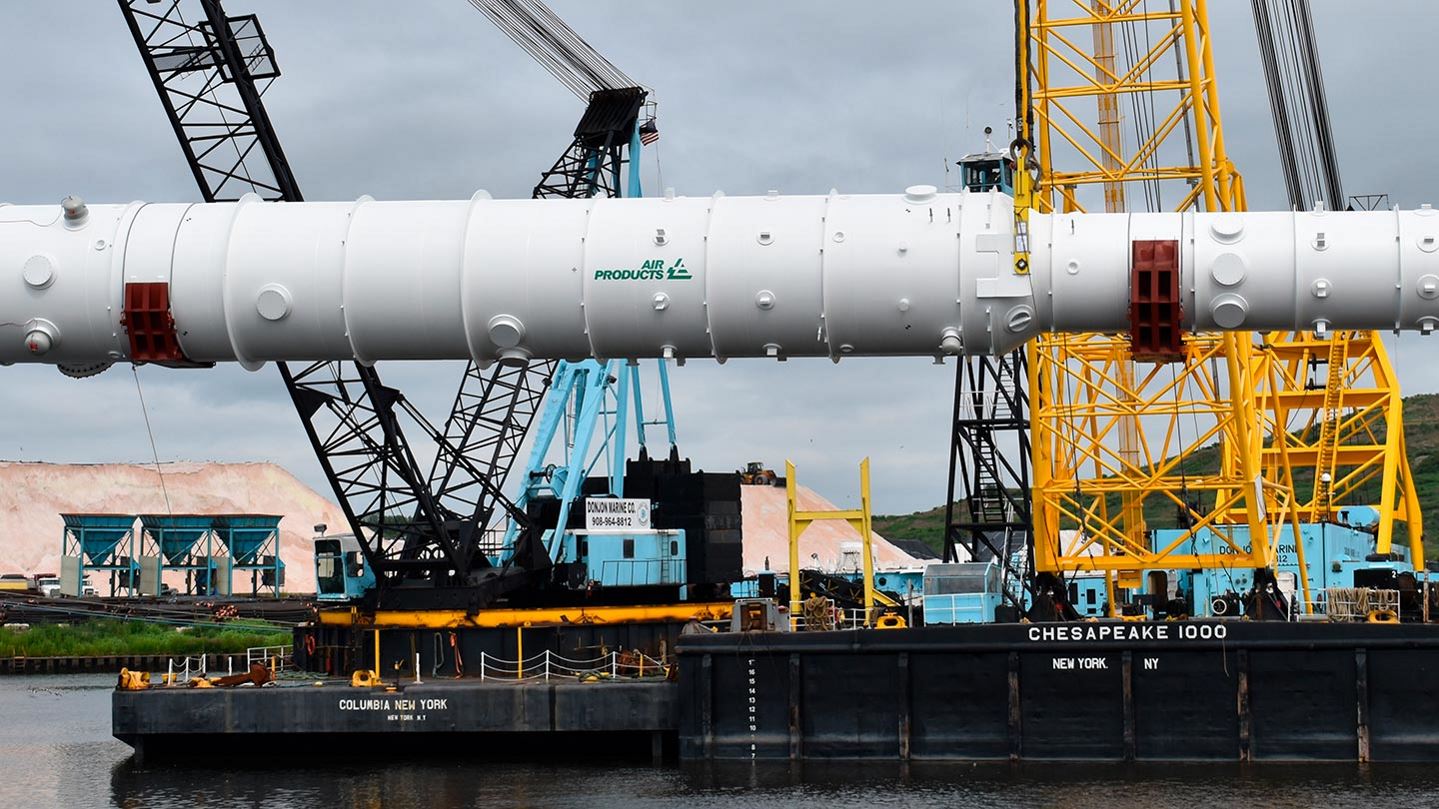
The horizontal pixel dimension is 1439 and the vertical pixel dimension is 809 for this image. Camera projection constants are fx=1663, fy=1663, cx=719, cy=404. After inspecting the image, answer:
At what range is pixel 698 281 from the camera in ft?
76.2

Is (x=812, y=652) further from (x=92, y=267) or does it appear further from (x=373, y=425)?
(x=92, y=267)

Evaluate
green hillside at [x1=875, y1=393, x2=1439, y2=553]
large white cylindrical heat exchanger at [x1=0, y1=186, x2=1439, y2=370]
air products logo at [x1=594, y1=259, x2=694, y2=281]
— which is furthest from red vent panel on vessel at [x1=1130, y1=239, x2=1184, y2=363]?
green hillside at [x1=875, y1=393, x2=1439, y2=553]

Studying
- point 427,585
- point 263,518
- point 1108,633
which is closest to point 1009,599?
point 1108,633

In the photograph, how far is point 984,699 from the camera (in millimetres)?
37688

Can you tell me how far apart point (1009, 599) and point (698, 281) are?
29.0 m

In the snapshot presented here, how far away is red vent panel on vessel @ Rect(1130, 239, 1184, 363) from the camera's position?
2247 centimetres

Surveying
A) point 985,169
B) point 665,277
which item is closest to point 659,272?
point 665,277

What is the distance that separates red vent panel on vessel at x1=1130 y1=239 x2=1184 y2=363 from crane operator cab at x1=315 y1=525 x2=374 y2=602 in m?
34.8

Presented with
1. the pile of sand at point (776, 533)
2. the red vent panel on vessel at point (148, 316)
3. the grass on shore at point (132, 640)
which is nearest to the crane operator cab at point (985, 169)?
the red vent panel on vessel at point (148, 316)

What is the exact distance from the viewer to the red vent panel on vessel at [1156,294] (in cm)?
2247

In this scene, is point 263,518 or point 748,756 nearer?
point 748,756

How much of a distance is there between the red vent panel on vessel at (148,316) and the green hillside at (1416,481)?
123 metres

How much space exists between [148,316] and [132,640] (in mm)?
69483

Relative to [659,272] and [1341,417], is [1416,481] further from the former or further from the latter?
[659,272]
